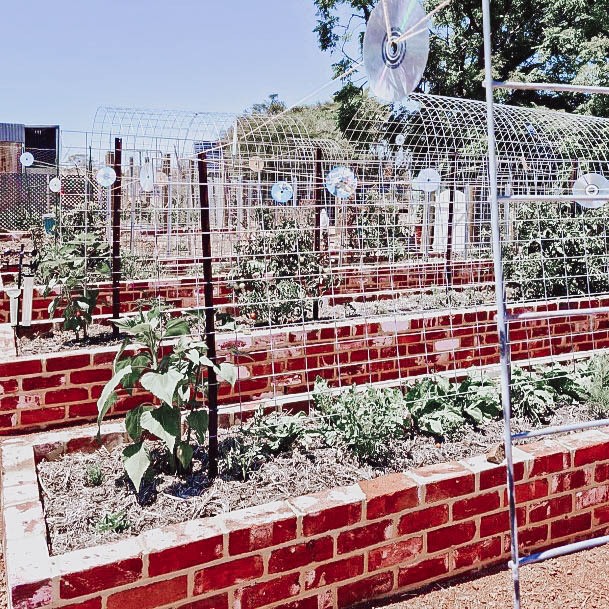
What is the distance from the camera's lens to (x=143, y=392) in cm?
411

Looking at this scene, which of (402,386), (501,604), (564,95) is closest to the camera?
(501,604)

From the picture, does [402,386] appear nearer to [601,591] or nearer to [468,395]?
[468,395]

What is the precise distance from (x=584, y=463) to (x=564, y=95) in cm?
1582

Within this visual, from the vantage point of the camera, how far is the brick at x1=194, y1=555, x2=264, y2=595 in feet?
6.93

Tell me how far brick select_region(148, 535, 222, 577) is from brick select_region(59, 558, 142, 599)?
0.05 meters

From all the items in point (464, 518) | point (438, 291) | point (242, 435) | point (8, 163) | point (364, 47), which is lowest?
point (464, 518)

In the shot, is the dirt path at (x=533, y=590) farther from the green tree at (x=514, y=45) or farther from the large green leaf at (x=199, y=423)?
the green tree at (x=514, y=45)

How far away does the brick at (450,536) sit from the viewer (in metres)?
2.52

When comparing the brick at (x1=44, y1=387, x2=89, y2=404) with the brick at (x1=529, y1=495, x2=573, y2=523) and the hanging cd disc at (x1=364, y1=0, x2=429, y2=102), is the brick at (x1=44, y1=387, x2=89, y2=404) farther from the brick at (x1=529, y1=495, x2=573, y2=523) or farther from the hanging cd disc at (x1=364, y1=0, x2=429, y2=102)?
the brick at (x1=529, y1=495, x2=573, y2=523)

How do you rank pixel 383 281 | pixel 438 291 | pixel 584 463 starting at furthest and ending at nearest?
1. pixel 383 281
2. pixel 438 291
3. pixel 584 463

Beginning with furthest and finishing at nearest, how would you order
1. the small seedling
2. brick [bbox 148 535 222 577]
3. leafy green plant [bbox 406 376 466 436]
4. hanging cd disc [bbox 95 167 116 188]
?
hanging cd disc [bbox 95 167 116 188] → leafy green plant [bbox 406 376 466 436] → the small seedling → brick [bbox 148 535 222 577]

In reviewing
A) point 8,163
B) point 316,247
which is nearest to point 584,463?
point 316,247

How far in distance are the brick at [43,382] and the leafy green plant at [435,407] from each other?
2144 mm

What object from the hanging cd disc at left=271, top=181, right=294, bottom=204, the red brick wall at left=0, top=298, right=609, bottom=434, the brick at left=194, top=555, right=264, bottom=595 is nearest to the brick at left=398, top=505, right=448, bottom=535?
the brick at left=194, top=555, right=264, bottom=595
